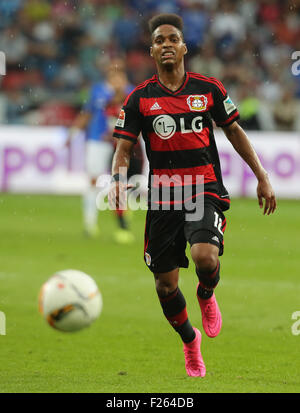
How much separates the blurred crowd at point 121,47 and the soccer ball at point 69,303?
43.6 ft

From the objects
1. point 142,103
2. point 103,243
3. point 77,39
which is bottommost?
point 103,243

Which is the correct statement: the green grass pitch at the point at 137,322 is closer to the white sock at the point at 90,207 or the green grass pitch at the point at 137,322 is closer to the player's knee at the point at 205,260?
the white sock at the point at 90,207

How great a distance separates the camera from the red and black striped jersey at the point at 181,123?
17.9 ft

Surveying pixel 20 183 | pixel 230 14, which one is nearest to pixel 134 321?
pixel 20 183

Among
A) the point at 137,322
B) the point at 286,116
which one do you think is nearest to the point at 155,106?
the point at 137,322

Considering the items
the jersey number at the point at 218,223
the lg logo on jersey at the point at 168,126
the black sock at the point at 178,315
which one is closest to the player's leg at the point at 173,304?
the black sock at the point at 178,315

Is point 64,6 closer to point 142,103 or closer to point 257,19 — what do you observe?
point 257,19

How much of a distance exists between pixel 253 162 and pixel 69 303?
1504 mm

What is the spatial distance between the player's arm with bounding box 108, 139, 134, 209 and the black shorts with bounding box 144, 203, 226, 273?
1.01 feet

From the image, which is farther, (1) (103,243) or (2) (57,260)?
(1) (103,243)

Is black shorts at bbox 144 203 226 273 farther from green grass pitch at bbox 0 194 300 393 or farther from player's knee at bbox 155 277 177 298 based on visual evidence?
green grass pitch at bbox 0 194 300 393

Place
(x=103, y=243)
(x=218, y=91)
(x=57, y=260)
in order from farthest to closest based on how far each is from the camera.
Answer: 1. (x=103, y=243)
2. (x=57, y=260)
3. (x=218, y=91)

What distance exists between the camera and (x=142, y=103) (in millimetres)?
5523
